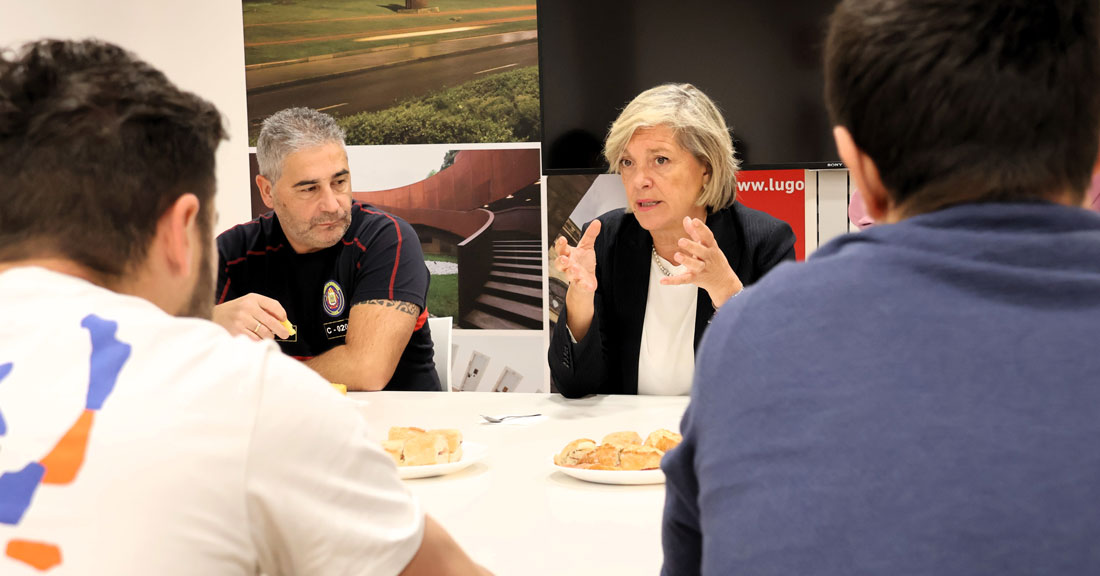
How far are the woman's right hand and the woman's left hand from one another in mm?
213

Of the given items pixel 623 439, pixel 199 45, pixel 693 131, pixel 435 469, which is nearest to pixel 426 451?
pixel 435 469

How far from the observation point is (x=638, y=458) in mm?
1644

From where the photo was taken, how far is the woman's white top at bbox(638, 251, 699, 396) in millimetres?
2633

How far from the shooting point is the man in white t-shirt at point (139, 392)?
752 millimetres

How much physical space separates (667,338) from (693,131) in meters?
0.61

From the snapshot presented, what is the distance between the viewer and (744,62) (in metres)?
3.73

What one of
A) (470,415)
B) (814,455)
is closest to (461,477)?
(470,415)

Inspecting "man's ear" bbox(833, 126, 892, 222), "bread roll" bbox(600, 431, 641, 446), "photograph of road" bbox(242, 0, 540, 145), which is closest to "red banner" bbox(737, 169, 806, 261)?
"photograph of road" bbox(242, 0, 540, 145)

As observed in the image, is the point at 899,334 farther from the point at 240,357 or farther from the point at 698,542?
the point at 240,357

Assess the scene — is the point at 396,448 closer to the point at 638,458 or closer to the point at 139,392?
the point at 638,458

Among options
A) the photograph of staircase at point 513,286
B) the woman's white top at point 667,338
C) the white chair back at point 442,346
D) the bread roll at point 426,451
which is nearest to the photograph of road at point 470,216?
the photograph of staircase at point 513,286

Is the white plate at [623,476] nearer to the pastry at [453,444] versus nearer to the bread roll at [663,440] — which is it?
the bread roll at [663,440]

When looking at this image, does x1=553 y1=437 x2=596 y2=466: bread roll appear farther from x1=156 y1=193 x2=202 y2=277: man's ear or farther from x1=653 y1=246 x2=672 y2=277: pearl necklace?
x1=653 y1=246 x2=672 y2=277: pearl necklace

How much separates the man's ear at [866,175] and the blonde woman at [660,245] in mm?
1673
